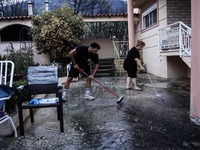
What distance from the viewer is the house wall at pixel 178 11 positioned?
7.89 meters

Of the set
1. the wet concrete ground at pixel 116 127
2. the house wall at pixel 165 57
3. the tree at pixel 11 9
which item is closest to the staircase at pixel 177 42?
the house wall at pixel 165 57

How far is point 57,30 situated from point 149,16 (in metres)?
5.20

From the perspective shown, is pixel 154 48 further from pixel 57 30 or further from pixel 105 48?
pixel 57 30

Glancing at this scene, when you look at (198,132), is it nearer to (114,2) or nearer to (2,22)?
(2,22)

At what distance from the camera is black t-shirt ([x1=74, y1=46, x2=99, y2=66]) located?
453 centimetres

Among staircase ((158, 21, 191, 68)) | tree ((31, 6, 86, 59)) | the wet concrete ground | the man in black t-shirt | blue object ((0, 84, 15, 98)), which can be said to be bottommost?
the wet concrete ground

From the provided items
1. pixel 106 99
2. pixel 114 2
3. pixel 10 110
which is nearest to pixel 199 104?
pixel 106 99

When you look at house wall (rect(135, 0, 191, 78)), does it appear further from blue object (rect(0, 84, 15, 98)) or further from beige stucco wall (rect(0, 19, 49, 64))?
blue object (rect(0, 84, 15, 98))

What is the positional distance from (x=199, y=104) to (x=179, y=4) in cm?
635

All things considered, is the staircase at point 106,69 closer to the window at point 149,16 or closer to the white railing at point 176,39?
the white railing at point 176,39

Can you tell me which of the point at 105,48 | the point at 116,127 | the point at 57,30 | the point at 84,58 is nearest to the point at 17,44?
the point at 57,30

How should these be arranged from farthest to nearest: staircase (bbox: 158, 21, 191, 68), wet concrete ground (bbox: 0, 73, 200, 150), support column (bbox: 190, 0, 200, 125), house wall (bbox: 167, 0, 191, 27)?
1. house wall (bbox: 167, 0, 191, 27)
2. staircase (bbox: 158, 21, 191, 68)
3. support column (bbox: 190, 0, 200, 125)
4. wet concrete ground (bbox: 0, 73, 200, 150)

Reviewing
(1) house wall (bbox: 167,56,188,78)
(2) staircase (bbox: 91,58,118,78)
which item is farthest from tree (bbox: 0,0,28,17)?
(1) house wall (bbox: 167,56,188,78)

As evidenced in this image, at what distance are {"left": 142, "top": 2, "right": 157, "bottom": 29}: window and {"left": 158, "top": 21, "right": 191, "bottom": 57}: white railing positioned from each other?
5.35ft
